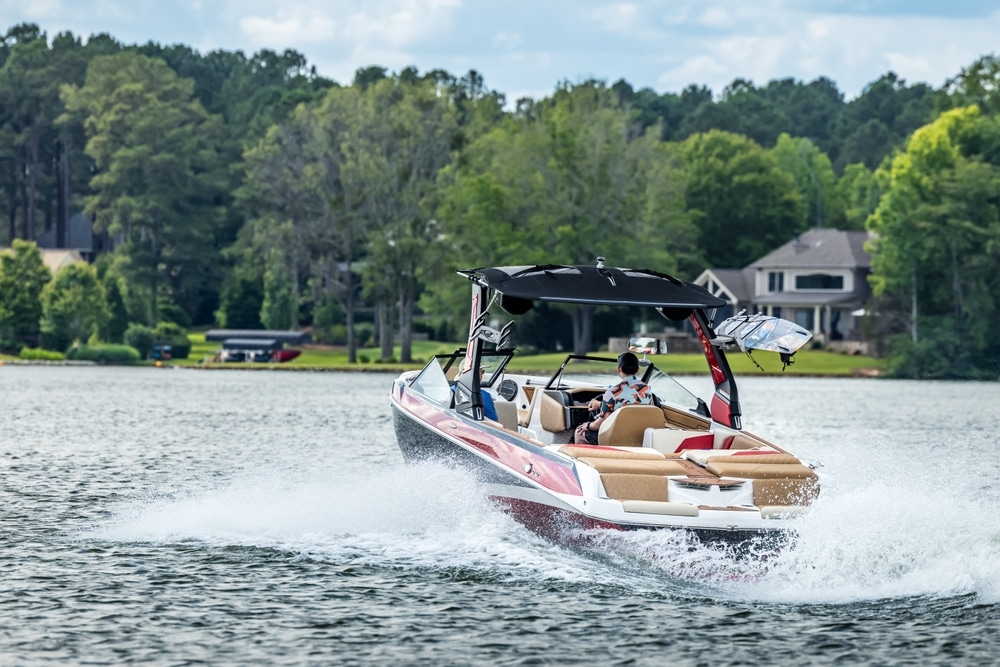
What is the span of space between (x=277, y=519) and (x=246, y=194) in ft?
307

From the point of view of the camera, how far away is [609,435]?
1658 centimetres

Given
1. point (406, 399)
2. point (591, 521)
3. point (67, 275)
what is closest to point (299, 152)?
point (67, 275)

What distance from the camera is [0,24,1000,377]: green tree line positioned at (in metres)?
75.4

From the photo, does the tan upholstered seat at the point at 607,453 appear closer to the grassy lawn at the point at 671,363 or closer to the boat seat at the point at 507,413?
the boat seat at the point at 507,413

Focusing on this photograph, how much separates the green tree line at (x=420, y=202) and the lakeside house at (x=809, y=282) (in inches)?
136

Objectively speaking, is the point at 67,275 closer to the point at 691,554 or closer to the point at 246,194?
the point at 246,194

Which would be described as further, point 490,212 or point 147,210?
point 147,210

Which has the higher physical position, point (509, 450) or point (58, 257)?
point (58, 257)

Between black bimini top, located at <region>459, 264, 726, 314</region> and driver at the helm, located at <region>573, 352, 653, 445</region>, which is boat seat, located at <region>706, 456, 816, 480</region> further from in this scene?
black bimini top, located at <region>459, 264, 726, 314</region>

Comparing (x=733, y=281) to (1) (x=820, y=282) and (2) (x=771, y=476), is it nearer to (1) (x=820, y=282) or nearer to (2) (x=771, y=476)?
(1) (x=820, y=282)

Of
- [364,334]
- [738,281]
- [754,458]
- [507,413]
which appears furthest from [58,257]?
[754,458]

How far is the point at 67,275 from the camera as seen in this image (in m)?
87.6

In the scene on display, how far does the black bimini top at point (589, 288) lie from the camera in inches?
669

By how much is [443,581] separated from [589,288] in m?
3.81
